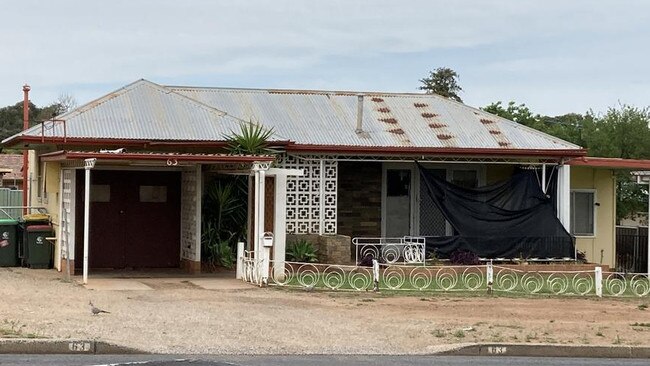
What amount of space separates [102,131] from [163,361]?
38.5 ft

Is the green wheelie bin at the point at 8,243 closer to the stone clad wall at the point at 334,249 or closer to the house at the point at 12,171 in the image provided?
the stone clad wall at the point at 334,249

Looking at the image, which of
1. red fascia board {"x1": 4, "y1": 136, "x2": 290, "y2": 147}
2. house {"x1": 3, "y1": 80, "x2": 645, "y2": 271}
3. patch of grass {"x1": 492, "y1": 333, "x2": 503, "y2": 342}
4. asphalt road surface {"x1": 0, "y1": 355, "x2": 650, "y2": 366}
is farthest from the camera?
house {"x1": 3, "y1": 80, "x2": 645, "y2": 271}

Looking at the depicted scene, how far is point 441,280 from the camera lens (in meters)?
21.5

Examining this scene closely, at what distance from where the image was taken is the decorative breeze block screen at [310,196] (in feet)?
79.0

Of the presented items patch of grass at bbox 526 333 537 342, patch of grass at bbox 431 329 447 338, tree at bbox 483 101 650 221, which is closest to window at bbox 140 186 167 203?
patch of grass at bbox 431 329 447 338

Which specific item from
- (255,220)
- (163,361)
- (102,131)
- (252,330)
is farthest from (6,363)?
(102,131)

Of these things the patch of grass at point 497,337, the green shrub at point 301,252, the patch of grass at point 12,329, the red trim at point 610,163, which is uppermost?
the red trim at point 610,163

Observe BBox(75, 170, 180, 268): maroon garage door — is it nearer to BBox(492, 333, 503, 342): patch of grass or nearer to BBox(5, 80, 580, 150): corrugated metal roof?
BBox(5, 80, 580, 150): corrugated metal roof

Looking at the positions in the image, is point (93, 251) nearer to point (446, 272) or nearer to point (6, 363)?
point (446, 272)

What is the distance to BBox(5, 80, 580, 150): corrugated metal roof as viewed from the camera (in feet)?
75.8

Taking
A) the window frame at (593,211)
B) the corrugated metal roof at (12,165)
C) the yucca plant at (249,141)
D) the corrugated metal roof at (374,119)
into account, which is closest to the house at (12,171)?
the corrugated metal roof at (12,165)

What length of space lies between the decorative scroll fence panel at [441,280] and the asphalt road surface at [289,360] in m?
6.40

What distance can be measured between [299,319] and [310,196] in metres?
8.90

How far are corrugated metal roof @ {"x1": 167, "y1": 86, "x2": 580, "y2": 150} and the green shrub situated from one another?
245cm
